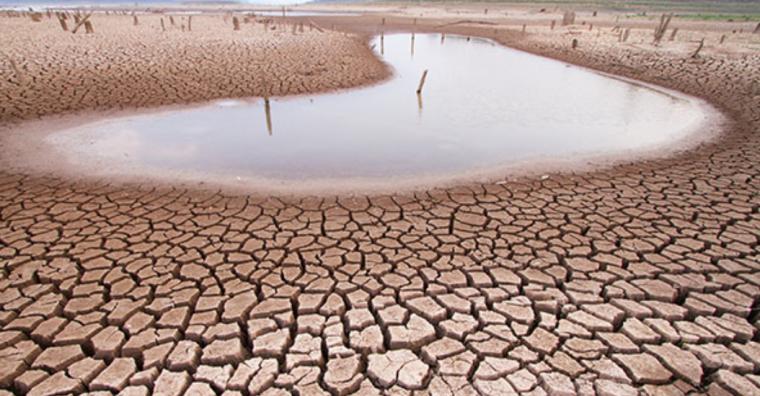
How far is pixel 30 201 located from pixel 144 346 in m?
3.43

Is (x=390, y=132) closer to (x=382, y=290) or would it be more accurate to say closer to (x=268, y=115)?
(x=268, y=115)

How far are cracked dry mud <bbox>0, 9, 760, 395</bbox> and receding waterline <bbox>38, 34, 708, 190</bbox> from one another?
1.14 metres

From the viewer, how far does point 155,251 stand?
3857 millimetres

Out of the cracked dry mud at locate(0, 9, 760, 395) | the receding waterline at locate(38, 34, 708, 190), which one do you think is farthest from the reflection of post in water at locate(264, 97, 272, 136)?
the cracked dry mud at locate(0, 9, 760, 395)

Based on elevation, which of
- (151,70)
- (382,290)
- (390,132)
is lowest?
(390,132)

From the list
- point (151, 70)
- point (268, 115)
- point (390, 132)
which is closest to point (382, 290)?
point (390, 132)

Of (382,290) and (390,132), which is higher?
(382,290)

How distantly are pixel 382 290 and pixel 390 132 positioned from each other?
16.9 feet

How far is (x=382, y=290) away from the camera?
3.35 metres

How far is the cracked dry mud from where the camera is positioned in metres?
2.57

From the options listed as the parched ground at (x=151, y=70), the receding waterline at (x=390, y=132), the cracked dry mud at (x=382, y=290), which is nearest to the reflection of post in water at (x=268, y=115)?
the receding waterline at (x=390, y=132)

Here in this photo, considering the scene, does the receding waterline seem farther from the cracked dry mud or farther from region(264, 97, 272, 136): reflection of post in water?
the cracked dry mud

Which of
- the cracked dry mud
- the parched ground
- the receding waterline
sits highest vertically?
the parched ground

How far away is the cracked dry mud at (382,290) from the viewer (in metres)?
2.57
